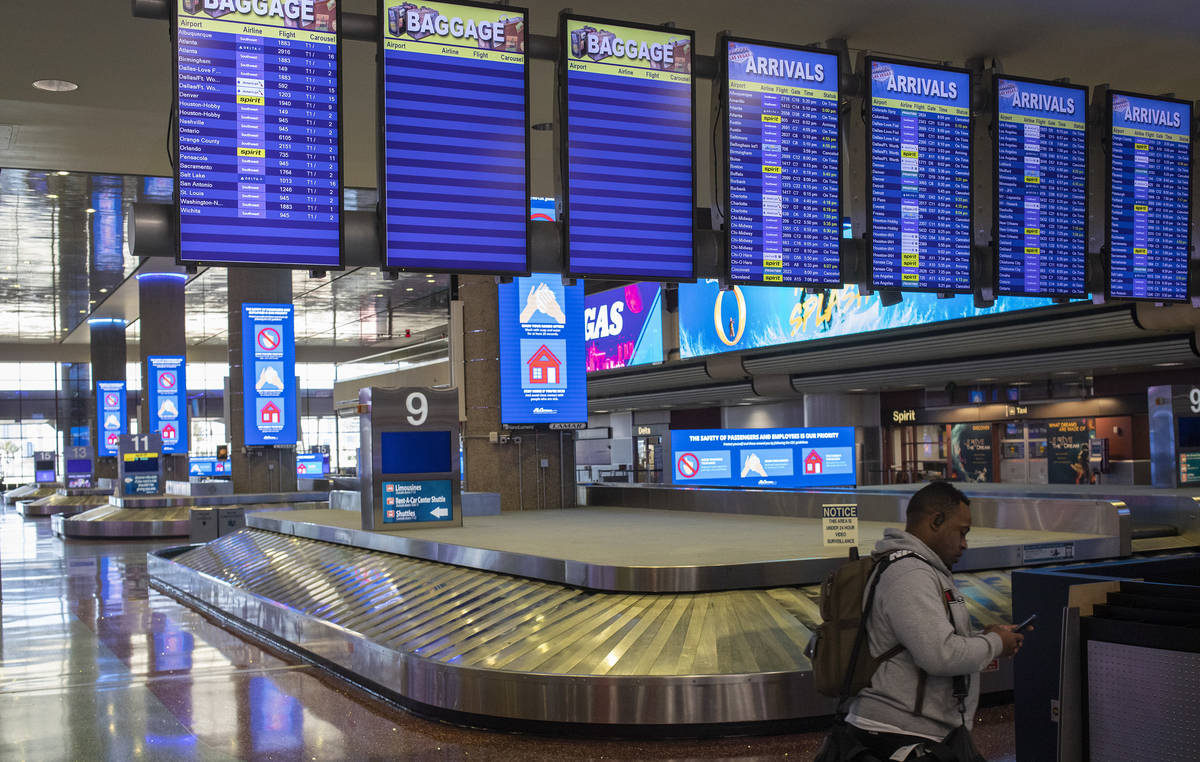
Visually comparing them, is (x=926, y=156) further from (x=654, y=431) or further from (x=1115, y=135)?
(x=654, y=431)

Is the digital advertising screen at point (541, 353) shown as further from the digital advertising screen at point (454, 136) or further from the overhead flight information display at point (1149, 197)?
the digital advertising screen at point (454, 136)

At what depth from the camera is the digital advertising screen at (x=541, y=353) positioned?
1389 cm

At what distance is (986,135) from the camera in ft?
24.7

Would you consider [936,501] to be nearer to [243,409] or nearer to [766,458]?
[766,458]

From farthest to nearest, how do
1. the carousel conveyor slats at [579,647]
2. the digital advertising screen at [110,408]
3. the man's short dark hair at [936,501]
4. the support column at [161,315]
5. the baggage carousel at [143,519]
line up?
the digital advertising screen at [110,408]
the support column at [161,315]
the baggage carousel at [143,519]
the carousel conveyor slats at [579,647]
the man's short dark hair at [936,501]

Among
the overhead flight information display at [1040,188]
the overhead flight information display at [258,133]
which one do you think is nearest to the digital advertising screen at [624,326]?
the overhead flight information display at [1040,188]

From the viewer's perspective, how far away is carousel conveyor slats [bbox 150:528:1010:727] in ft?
19.6

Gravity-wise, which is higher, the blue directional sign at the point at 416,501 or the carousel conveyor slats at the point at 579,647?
the blue directional sign at the point at 416,501

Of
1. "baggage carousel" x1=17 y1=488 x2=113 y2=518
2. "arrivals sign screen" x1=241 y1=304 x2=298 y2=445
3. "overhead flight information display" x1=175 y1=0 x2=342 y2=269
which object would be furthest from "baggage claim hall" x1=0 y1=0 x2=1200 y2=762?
"baggage carousel" x1=17 y1=488 x2=113 y2=518

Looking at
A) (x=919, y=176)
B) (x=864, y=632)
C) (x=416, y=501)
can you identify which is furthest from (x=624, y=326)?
(x=864, y=632)

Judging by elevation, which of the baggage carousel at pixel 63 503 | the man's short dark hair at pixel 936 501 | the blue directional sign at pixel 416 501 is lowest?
the baggage carousel at pixel 63 503

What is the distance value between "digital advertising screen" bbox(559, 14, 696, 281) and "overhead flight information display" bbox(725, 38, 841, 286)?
361mm

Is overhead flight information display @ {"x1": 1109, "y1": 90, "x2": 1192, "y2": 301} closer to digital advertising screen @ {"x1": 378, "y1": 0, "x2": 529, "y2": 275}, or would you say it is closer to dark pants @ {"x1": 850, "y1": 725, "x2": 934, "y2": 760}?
digital advertising screen @ {"x1": 378, "y1": 0, "x2": 529, "y2": 275}

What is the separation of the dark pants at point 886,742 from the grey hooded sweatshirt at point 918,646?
2 centimetres
